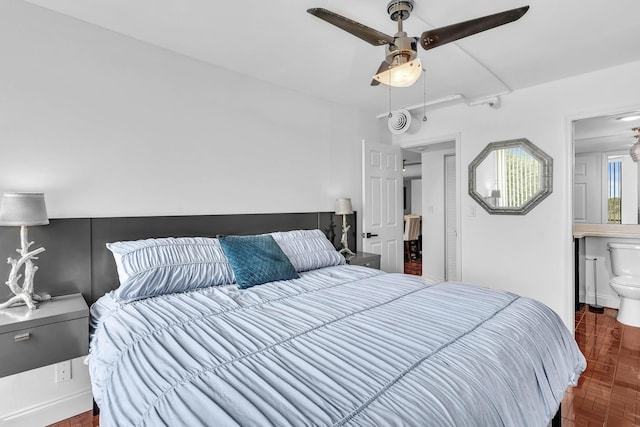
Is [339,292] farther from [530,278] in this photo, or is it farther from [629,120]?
[629,120]

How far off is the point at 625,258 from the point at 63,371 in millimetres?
5189

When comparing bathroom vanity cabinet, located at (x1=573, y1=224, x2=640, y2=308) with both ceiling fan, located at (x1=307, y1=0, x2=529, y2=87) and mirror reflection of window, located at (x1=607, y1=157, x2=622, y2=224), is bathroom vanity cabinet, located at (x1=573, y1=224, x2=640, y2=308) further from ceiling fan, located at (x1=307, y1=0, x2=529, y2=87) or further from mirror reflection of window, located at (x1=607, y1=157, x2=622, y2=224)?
ceiling fan, located at (x1=307, y1=0, x2=529, y2=87)

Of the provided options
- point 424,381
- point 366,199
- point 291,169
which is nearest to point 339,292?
point 424,381

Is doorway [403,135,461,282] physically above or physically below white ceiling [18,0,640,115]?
below

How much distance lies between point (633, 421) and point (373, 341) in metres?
1.89

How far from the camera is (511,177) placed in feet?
11.3

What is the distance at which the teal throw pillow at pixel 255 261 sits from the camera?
2.16 meters

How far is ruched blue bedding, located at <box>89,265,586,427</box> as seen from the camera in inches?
34.2

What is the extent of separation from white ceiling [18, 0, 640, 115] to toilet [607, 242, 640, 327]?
2038mm

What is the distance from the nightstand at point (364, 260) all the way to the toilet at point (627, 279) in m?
2.54

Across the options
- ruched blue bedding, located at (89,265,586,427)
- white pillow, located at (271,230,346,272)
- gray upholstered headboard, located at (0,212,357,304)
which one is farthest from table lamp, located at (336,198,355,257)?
ruched blue bedding, located at (89,265,586,427)

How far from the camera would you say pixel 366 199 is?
381 cm

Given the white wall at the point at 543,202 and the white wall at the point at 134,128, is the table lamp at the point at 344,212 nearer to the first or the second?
the white wall at the point at 134,128

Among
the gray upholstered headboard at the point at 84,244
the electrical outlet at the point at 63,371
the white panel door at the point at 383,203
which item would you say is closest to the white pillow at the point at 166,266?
the gray upholstered headboard at the point at 84,244
